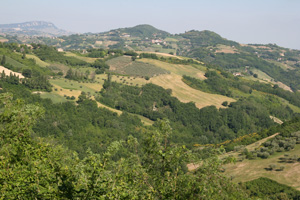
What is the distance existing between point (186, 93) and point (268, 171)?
116 meters

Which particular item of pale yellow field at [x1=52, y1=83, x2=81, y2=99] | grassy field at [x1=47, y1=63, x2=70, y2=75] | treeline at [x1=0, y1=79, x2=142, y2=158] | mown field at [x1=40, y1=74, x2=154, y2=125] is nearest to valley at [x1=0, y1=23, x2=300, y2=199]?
pale yellow field at [x1=52, y1=83, x2=81, y2=99]

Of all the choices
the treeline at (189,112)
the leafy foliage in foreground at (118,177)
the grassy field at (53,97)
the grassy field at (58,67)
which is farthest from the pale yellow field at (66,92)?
the leafy foliage in foreground at (118,177)

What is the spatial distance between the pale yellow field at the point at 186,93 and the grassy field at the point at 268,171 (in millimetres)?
93690

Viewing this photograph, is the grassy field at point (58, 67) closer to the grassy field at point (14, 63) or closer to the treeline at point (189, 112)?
the grassy field at point (14, 63)

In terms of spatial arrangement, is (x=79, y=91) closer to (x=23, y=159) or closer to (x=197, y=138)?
(x=197, y=138)

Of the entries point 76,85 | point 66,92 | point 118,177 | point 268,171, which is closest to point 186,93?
point 76,85

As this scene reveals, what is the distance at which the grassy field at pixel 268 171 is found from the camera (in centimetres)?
5681

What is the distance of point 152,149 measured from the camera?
20.8m

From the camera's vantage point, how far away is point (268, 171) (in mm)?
62594

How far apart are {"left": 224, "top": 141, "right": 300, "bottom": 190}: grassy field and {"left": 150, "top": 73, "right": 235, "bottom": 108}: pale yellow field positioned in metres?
93.7

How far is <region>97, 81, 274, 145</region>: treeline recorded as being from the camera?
150 m

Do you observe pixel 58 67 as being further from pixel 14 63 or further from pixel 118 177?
pixel 118 177

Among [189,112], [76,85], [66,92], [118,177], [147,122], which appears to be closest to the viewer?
[118,177]

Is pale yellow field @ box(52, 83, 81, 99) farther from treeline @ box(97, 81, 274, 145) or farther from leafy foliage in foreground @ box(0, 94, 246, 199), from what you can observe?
leafy foliage in foreground @ box(0, 94, 246, 199)
